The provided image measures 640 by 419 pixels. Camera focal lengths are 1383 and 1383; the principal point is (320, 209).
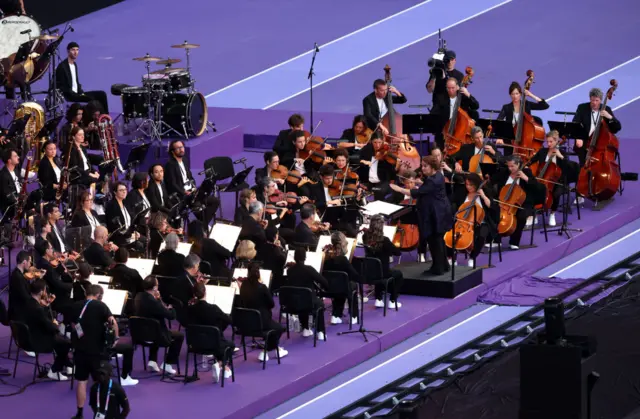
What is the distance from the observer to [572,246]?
1620cm

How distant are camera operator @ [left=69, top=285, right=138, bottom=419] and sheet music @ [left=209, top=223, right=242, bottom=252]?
2576 millimetres

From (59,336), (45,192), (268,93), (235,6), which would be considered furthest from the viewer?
(235,6)

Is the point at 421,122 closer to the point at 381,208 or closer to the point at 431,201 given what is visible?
the point at 431,201

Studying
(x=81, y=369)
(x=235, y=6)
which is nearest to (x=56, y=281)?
(x=81, y=369)

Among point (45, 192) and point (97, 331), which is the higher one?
point (45, 192)

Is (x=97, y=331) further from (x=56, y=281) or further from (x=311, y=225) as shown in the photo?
(x=311, y=225)

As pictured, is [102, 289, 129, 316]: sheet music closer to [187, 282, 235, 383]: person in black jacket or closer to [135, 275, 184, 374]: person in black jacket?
[135, 275, 184, 374]: person in black jacket

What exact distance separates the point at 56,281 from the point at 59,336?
73 cm

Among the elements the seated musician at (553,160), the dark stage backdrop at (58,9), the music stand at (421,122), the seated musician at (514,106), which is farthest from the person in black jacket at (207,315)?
the dark stage backdrop at (58,9)

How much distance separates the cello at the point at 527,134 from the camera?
16.6 metres

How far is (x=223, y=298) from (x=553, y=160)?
17.6ft

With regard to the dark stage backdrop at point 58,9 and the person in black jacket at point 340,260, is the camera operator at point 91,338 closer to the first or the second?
the person in black jacket at point 340,260

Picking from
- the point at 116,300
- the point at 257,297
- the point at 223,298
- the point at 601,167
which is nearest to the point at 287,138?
the point at 601,167

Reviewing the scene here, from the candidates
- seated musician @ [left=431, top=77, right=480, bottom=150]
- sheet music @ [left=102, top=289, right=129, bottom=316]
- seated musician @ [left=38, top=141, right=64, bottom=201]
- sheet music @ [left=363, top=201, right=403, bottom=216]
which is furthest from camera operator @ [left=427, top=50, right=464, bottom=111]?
sheet music @ [left=102, top=289, right=129, bottom=316]
